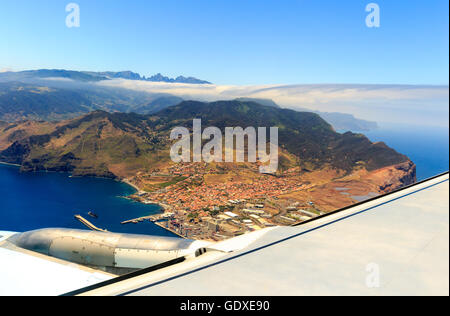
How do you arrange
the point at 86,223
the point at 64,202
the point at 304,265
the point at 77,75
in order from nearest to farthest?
the point at 304,265 → the point at 86,223 → the point at 64,202 → the point at 77,75

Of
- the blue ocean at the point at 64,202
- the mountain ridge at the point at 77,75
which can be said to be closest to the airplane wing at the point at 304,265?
the blue ocean at the point at 64,202

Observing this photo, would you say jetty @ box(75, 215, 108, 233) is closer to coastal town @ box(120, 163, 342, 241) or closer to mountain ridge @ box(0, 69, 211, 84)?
coastal town @ box(120, 163, 342, 241)

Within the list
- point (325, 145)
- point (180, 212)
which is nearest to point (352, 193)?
point (325, 145)

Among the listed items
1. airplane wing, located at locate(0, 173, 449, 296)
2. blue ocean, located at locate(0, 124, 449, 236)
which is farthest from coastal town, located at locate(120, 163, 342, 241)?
airplane wing, located at locate(0, 173, 449, 296)

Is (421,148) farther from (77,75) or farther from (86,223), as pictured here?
(77,75)

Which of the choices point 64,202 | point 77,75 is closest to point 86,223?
point 64,202

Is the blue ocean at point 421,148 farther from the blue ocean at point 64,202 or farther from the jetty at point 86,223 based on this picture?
the jetty at point 86,223

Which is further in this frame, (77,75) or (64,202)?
(77,75)
